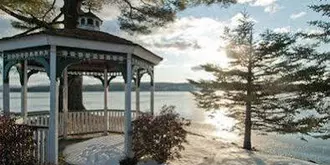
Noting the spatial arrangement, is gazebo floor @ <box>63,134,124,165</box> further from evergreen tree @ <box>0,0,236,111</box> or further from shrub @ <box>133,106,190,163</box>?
evergreen tree @ <box>0,0,236,111</box>

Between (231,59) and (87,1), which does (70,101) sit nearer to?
(87,1)

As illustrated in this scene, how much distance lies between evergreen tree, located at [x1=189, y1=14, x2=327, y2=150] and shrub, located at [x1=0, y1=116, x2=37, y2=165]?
10691 millimetres

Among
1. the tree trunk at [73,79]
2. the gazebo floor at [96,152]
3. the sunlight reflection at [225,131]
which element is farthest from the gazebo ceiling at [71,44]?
the sunlight reflection at [225,131]

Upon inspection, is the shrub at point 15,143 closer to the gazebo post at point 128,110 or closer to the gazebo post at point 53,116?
the gazebo post at point 53,116

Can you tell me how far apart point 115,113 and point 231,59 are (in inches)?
250

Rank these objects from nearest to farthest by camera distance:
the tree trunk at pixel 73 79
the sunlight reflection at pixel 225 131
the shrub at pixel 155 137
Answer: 1. the shrub at pixel 155 137
2. the tree trunk at pixel 73 79
3. the sunlight reflection at pixel 225 131

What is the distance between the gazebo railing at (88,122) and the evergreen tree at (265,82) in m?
5.53

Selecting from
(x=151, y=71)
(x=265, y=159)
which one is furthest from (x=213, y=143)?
(x=151, y=71)

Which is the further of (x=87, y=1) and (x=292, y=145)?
(x=292, y=145)

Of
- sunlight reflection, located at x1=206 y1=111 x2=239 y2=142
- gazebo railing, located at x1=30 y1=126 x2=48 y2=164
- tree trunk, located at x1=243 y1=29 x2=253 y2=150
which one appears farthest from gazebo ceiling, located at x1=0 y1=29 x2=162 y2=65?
sunlight reflection, located at x1=206 y1=111 x2=239 y2=142

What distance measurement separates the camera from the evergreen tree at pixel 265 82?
18.7 metres

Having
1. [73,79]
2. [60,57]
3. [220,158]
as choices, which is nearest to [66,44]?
[60,57]

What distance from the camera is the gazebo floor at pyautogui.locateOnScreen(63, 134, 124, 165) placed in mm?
11031

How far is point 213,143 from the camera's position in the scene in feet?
55.3
